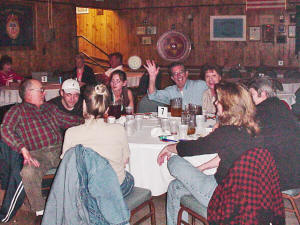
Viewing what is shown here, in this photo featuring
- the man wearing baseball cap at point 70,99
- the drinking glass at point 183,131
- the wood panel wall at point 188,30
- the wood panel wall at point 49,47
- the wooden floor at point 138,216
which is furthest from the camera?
the wood panel wall at point 188,30

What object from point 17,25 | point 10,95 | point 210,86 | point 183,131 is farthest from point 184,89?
point 17,25

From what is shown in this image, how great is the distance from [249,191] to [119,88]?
100 inches

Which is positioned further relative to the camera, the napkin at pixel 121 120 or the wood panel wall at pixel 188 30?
the wood panel wall at pixel 188 30

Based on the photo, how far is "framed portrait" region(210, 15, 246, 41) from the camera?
Answer: 400 inches

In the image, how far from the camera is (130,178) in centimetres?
278

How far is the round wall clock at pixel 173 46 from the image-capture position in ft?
34.8

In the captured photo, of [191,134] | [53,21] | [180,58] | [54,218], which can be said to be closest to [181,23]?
[180,58]

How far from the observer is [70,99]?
371 cm

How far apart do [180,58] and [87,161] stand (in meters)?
8.78

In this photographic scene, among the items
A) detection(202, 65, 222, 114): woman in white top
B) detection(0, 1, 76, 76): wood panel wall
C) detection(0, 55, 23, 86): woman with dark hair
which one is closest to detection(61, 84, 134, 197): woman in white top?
detection(202, 65, 222, 114): woman in white top

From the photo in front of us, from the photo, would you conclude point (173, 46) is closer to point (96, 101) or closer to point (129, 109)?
point (129, 109)

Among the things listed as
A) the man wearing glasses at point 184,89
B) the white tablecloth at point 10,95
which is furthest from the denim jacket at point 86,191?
the white tablecloth at point 10,95

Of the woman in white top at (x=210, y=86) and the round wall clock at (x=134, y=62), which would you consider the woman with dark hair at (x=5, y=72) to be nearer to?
the round wall clock at (x=134, y=62)

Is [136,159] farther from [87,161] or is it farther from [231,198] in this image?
[231,198]
